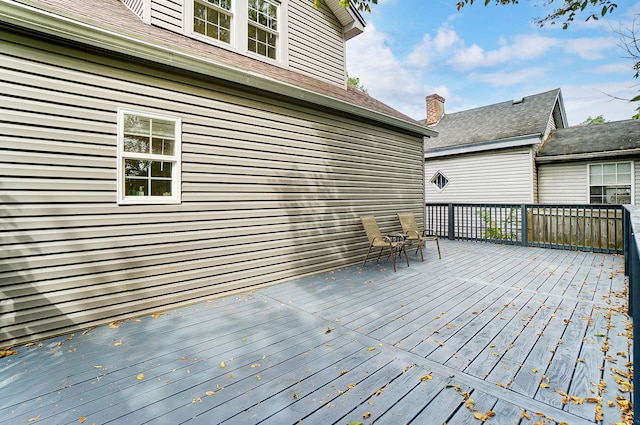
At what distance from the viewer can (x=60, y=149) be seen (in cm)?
302

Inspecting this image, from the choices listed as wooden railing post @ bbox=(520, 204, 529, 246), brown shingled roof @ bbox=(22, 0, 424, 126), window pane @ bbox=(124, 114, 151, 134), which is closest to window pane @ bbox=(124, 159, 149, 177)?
window pane @ bbox=(124, 114, 151, 134)

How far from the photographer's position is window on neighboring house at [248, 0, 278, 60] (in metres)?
5.26

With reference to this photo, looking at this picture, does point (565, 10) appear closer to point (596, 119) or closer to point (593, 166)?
point (593, 166)

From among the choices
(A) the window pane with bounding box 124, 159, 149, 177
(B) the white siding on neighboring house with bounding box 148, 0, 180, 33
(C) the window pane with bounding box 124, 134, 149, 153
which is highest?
(B) the white siding on neighboring house with bounding box 148, 0, 180, 33

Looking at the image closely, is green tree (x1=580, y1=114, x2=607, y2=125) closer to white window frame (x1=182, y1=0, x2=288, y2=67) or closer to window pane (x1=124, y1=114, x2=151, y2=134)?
white window frame (x1=182, y1=0, x2=288, y2=67)

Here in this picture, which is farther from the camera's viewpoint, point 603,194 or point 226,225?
point 603,194

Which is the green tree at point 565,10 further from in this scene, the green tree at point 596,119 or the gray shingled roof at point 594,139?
the green tree at point 596,119

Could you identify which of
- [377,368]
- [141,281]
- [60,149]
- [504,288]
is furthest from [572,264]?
[60,149]

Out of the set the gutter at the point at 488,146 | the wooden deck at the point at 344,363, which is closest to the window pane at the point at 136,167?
the wooden deck at the point at 344,363

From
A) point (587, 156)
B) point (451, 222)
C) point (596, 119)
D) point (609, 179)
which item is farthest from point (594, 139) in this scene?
point (596, 119)

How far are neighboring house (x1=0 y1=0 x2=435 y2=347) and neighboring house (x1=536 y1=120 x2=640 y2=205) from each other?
8383 millimetres

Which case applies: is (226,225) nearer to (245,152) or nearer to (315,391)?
(245,152)

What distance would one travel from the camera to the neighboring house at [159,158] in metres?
2.87

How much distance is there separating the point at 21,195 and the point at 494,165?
483 inches
